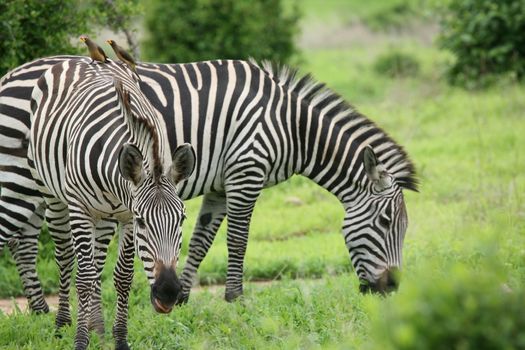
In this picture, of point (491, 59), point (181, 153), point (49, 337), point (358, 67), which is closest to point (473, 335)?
point (181, 153)

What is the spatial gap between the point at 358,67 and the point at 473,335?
20020mm

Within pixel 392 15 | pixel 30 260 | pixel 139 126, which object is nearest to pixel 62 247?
pixel 30 260

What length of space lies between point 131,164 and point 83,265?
108cm

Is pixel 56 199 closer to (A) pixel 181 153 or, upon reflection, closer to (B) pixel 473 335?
(A) pixel 181 153

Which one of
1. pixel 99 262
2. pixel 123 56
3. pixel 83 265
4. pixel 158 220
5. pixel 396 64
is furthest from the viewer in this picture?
pixel 396 64

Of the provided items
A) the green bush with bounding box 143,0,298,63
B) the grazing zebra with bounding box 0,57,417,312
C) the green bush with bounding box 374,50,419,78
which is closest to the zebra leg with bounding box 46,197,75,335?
the grazing zebra with bounding box 0,57,417,312

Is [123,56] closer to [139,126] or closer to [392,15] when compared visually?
[139,126]

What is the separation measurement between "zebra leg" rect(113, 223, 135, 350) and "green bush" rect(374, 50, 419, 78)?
49.8 ft

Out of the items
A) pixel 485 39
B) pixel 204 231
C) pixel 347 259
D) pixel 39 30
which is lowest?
pixel 347 259

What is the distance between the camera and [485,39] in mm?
16812

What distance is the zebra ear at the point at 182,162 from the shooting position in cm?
567

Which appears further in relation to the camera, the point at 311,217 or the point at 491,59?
the point at 491,59

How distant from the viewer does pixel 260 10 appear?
58.9ft

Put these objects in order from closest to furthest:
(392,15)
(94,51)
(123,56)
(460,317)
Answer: (460,317) → (94,51) → (123,56) → (392,15)
